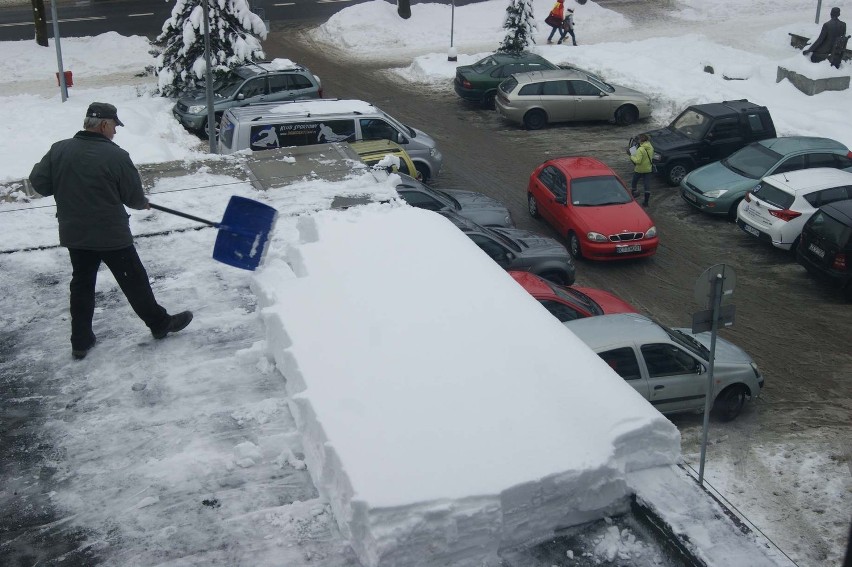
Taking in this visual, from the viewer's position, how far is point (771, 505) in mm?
9594

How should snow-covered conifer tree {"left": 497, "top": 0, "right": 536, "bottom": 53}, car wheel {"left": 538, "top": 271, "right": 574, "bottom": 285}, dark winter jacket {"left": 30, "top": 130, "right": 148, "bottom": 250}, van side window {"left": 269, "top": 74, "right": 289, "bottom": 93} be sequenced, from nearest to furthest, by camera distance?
dark winter jacket {"left": 30, "top": 130, "right": 148, "bottom": 250} < car wheel {"left": 538, "top": 271, "right": 574, "bottom": 285} < van side window {"left": 269, "top": 74, "right": 289, "bottom": 93} < snow-covered conifer tree {"left": 497, "top": 0, "right": 536, "bottom": 53}

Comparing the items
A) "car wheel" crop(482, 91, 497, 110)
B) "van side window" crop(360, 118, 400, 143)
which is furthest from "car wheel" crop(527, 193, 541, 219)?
"car wheel" crop(482, 91, 497, 110)

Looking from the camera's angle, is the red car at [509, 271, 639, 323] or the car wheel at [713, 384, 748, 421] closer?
the car wheel at [713, 384, 748, 421]

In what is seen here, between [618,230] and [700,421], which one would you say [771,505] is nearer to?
[700,421]

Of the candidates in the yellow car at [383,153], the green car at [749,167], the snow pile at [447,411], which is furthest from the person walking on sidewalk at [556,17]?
the snow pile at [447,411]

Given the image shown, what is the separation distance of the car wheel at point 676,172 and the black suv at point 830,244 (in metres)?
4.65

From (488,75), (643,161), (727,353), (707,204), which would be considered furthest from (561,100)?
(727,353)

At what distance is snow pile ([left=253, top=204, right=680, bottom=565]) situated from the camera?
5117 millimetres

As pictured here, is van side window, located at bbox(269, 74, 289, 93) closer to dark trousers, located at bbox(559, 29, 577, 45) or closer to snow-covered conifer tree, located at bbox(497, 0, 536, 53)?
snow-covered conifer tree, located at bbox(497, 0, 536, 53)

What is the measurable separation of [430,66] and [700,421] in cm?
1948

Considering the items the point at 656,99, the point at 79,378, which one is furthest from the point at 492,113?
the point at 79,378

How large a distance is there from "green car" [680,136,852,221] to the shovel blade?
A: 11.4 meters

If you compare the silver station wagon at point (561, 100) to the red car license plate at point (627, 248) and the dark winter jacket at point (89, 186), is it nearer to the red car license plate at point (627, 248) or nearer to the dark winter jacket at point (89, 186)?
the red car license plate at point (627, 248)

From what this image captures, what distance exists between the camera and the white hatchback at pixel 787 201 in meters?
15.9
